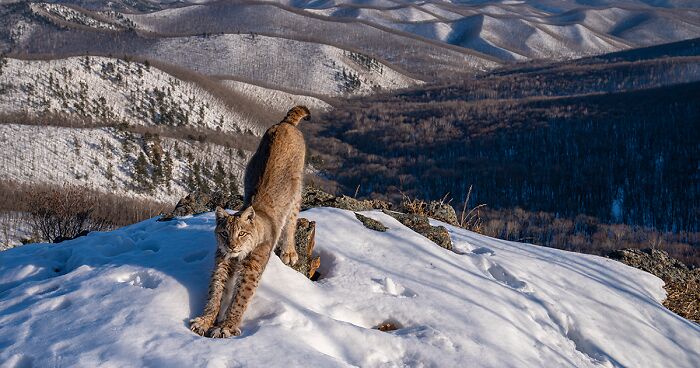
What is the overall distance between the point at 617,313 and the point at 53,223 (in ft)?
48.4

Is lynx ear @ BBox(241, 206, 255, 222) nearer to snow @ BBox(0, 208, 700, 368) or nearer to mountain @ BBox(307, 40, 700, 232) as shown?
snow @ BBox(0, 208, 700, 368)

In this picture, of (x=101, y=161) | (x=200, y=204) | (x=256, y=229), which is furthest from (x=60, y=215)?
(x=101, y=161)

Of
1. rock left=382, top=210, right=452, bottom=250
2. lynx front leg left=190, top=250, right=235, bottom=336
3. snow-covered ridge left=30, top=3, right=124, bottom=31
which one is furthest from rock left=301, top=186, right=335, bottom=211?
snow-covered ridge left=30, top=3, right=124, bottom=31

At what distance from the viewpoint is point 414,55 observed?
147500 millimetres

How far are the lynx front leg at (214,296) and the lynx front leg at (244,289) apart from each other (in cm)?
13

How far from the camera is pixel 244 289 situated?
18.4ft

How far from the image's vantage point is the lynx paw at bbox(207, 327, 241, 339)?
5.07 m

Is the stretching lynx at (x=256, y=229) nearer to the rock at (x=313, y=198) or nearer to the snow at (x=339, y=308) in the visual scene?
the snow at (x=339, y=308)

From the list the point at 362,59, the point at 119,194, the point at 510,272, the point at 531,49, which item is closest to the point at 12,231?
the point at 119,194

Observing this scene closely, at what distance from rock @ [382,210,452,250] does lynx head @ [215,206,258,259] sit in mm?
4117

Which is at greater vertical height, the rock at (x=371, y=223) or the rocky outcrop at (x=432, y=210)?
the rock at (x=371, y=223)

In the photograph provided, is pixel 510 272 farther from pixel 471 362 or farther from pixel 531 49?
pixel 531 49

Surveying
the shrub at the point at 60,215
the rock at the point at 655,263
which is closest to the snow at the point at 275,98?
the shrub at the point at 60,215

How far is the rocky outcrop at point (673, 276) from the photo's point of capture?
9656mm
